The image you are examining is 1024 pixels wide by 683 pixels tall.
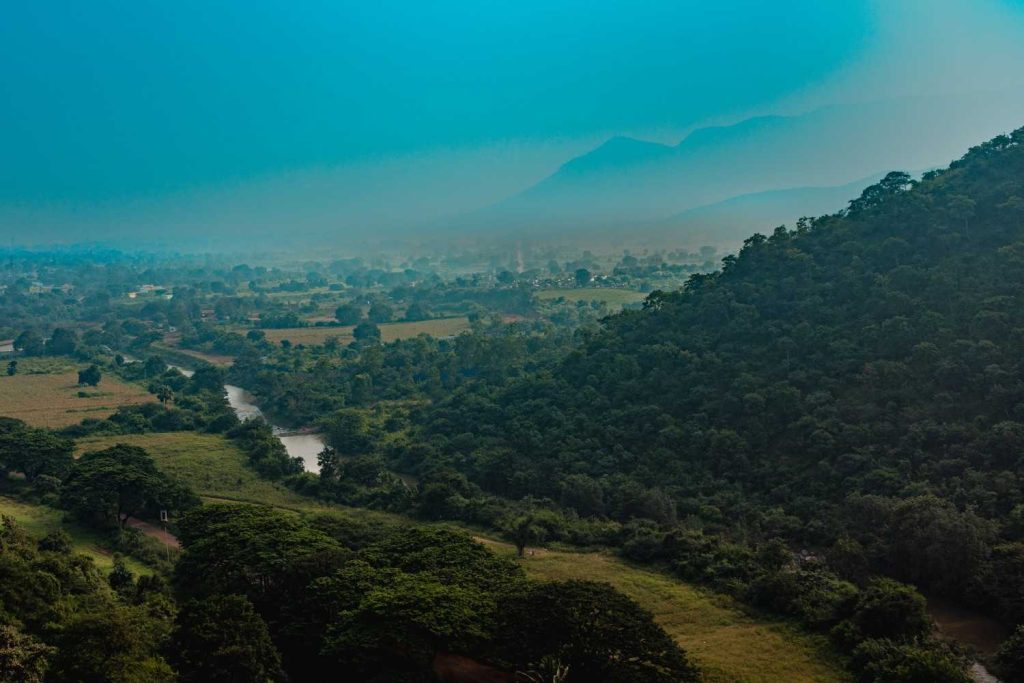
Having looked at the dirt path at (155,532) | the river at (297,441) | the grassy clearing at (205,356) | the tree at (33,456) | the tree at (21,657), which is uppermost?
the tree at (21,657)

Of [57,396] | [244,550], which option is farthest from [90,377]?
[244,550]

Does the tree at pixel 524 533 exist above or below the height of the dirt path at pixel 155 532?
above

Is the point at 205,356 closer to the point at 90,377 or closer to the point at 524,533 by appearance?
the point at 90,377

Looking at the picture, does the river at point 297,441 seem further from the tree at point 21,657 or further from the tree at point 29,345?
the tree at point 29,345

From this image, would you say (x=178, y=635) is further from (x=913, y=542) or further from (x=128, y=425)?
(x=128, y=425)

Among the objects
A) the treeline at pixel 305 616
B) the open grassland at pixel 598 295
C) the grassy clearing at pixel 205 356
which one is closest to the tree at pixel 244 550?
the treeline at pixel 305 616
